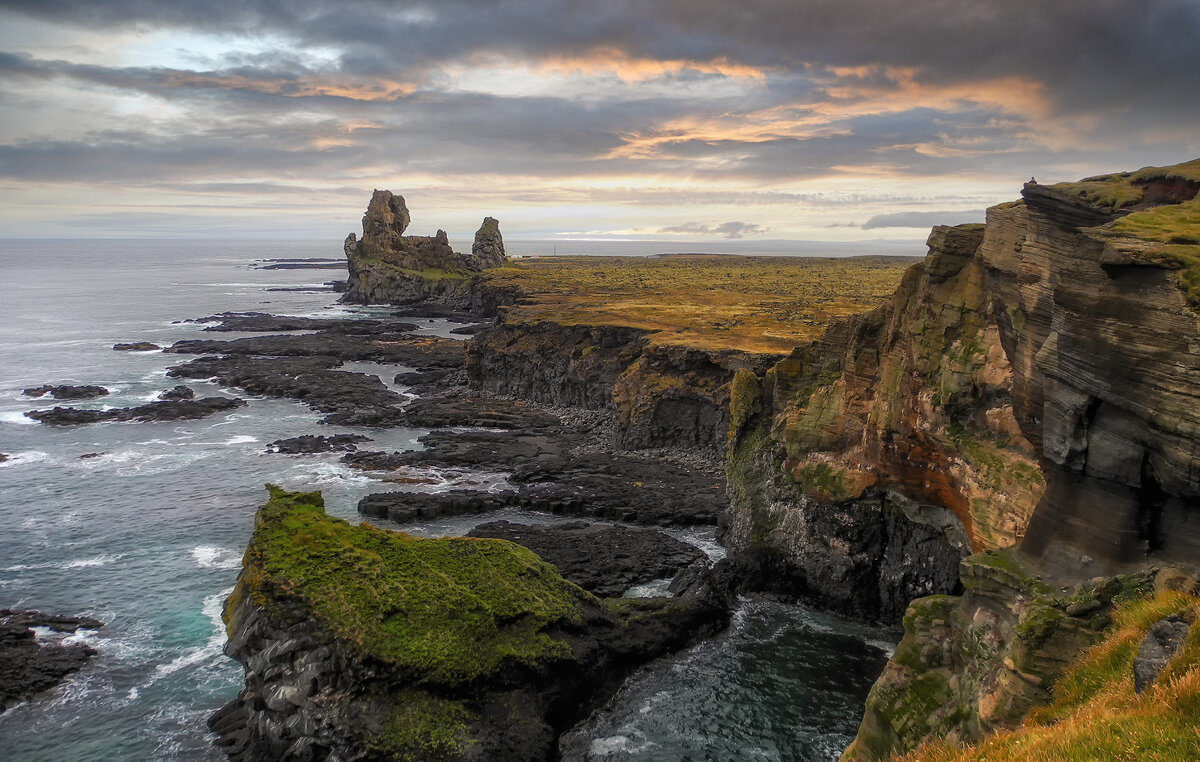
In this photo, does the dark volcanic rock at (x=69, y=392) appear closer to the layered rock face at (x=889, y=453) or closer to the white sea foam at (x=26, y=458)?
the white sea foam at (x=26, y=458)

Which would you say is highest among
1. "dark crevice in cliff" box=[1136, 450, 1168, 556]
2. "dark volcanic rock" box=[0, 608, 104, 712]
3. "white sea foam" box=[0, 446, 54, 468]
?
"dark crevice in cliff" box=[1136, 450, 1168, 556]

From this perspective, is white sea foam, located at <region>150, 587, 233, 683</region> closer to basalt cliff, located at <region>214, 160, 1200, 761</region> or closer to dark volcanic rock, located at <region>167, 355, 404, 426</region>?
basalt cliff, located at <region>214, 160, 1200, 761</region>

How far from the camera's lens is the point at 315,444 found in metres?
72.1

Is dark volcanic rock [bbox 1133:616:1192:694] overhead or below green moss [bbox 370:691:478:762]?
overhead

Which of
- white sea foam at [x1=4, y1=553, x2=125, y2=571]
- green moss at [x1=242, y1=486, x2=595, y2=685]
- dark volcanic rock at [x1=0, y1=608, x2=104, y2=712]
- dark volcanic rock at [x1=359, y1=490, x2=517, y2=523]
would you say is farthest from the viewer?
dark volcanic rock at [x1=359, y1=490, x2=517, y2=523]

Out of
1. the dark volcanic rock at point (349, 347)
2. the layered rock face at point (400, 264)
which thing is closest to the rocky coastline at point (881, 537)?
the dark volcanic rock at point (349, 347)

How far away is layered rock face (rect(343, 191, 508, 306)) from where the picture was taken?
595 ft

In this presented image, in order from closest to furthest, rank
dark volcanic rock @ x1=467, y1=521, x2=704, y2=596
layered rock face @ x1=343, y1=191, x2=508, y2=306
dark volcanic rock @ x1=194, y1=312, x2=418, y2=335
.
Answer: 1. dark volcanic rock @ x1=467, y1=521, x2=704, y2=596
2. dark volcanic rock @ x1=194, y1=312, x2=418, y2=335
3. layered rock face @ x1=343, y1=191, x2=508, y2=306

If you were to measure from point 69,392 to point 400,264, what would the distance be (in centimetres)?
10155

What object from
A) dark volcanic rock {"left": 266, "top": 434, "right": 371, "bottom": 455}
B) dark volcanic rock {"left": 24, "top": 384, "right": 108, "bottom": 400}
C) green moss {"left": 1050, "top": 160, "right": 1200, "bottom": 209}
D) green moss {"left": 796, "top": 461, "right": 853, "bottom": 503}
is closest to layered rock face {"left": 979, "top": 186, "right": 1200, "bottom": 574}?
green moss {"left": 1050, "top": 160, "right": 1200, "bottom": 209}

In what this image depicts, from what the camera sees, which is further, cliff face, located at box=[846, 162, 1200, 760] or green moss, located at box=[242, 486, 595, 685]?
green moss, located at box=[242, 486, 595, 685]

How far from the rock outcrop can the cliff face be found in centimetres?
1204

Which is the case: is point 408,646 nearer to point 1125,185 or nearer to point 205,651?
point 205,651

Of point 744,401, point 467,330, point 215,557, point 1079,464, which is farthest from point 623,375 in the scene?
point 467,330
